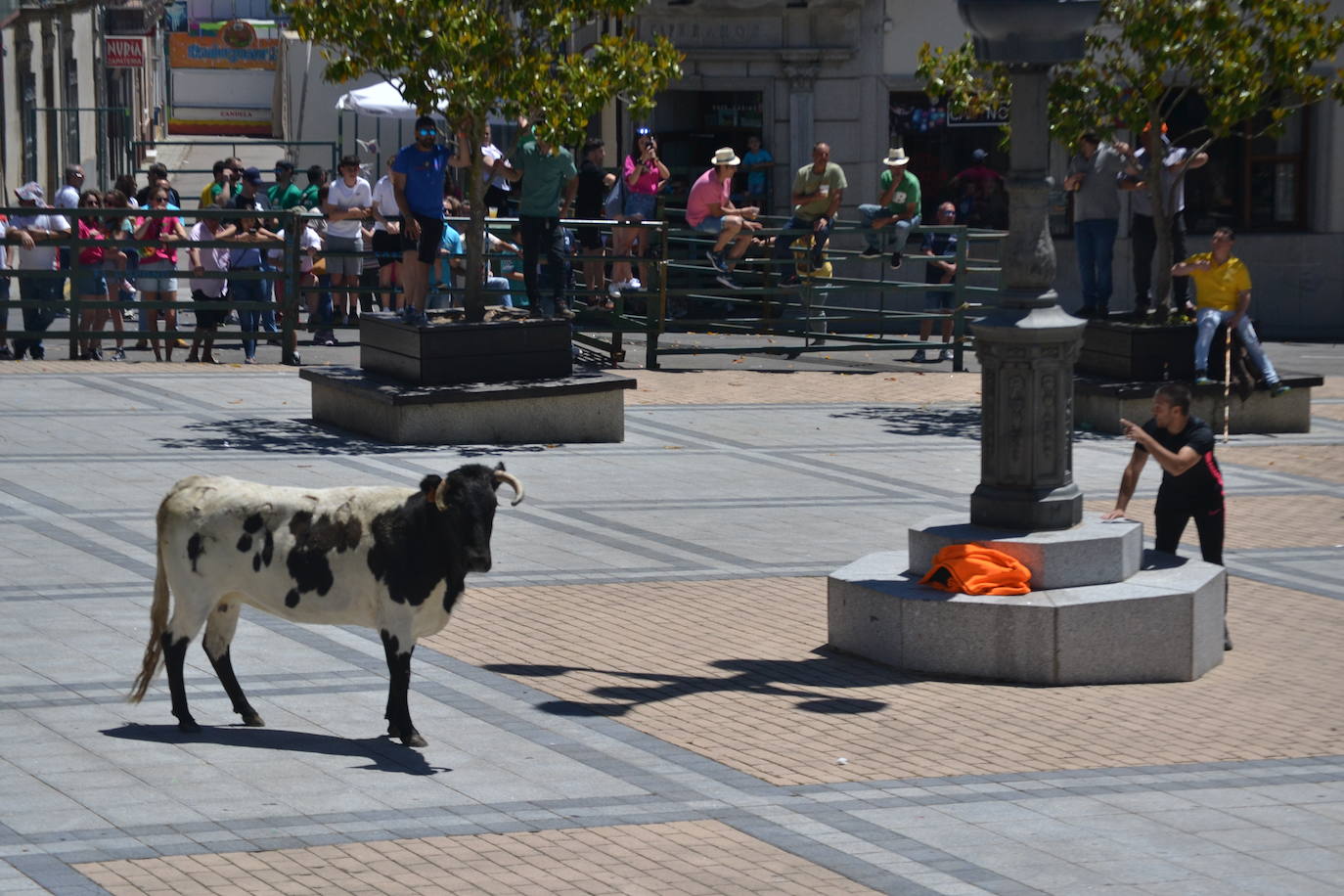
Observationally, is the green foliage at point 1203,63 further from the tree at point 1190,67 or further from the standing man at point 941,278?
the standing man at point 941,278

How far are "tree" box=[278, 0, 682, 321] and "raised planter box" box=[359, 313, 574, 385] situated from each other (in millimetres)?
601

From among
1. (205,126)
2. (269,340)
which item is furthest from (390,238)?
(205,126)

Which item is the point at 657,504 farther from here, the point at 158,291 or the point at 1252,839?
the point at 158,291

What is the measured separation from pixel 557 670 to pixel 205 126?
50783 millimetres

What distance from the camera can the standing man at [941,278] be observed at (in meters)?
23.0

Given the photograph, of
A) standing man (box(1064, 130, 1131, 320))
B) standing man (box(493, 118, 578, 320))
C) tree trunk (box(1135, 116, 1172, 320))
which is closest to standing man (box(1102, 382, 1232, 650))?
tree trunk (box(1135, 116, 1172, 320))

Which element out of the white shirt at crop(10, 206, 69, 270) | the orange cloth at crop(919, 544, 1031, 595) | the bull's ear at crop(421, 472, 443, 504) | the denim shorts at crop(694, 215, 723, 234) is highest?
the denim shorts at crop(694, 215, 723, 234)

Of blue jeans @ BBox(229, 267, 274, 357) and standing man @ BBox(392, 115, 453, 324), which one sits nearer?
standing man @ BBox(392, 115, 453, 324)

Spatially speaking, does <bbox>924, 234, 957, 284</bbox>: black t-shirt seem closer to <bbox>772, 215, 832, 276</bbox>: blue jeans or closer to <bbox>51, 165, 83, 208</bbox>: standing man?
<bbox>772, 215, 832, 276</bbox>: blue jeans

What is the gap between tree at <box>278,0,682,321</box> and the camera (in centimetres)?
1661

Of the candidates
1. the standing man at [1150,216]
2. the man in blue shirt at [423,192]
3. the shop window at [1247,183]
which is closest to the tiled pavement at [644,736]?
the man in blue shirt at [423,192]

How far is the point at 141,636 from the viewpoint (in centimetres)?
1012

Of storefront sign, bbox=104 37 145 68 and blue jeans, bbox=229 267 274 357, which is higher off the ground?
storefront sign, bbox=104 37 145 68

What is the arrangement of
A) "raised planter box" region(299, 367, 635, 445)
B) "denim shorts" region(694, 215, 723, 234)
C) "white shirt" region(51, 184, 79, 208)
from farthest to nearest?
"denim shorts" region(694, 215, 723, 234)
"white shirt" region(51, 184, 79, 208)
"raised planter box" region(299, 367, 635, 445)
